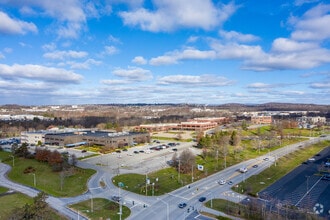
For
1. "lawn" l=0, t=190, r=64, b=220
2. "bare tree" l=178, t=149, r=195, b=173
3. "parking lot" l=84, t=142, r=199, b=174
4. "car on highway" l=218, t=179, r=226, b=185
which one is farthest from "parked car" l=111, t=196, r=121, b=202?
"car on highway" l=218, t=179, r=226, b=185

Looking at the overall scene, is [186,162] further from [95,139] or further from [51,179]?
[95,139]

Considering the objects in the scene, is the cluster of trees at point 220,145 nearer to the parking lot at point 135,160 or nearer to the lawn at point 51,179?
the parking lot at point 135,160

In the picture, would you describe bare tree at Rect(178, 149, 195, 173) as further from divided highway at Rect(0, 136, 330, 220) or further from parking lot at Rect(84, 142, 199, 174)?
parking lot at Rect(84, 142, 199, 174)

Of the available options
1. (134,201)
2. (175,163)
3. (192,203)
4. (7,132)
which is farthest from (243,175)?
(7,132)

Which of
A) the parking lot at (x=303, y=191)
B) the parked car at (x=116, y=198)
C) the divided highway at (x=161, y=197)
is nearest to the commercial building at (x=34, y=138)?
the divided highway at (x=161, y=197)

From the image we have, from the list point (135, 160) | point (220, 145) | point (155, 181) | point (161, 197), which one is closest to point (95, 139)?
point (135, 160)
